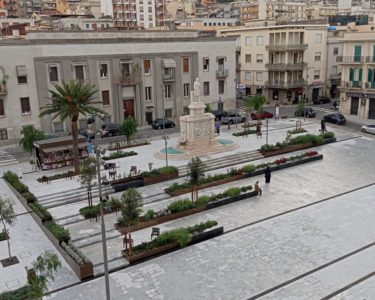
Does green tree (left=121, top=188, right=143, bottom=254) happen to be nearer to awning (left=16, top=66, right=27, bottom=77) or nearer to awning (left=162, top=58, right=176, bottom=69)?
awning (left=16, top=66, right=27, bottom=77)

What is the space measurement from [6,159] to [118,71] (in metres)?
16.1

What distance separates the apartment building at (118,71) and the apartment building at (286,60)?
9.65 m

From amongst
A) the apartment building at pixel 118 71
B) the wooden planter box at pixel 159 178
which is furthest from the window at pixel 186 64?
the wooden planter box at pixel 159 178

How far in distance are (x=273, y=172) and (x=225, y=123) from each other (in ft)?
59.4

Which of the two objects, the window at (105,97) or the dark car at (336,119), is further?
the dark car at (336,119)

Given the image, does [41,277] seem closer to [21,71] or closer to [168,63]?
[21,71]

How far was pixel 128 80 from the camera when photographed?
4612 centimetres

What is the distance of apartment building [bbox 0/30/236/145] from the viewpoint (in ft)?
134

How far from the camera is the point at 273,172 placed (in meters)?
30.1

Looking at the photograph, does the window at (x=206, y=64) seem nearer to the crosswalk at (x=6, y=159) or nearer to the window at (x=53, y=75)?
the window at (x=53, y=75)

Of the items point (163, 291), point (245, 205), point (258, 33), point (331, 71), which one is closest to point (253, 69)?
point (258, 33)

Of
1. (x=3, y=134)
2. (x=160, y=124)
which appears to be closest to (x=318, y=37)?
(x=160, y=124)

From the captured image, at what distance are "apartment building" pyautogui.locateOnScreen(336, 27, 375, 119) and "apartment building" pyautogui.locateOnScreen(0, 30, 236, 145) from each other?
1421 centimetres

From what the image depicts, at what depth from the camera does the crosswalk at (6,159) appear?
34.2m
